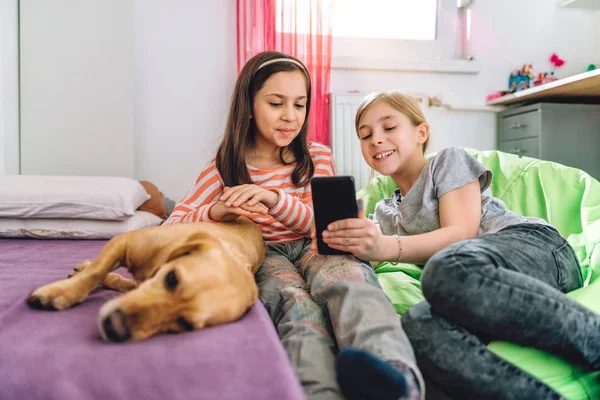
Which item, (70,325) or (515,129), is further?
(515,129)

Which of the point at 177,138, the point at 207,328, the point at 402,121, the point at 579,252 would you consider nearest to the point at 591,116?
the point at 579,252

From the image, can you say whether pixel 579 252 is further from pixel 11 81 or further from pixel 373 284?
pixel 11 81

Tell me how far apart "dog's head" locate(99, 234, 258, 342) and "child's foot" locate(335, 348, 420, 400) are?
19 centimetres

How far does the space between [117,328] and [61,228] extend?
1364 millimetres

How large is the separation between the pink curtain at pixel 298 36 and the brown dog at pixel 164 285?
1893 millimetres

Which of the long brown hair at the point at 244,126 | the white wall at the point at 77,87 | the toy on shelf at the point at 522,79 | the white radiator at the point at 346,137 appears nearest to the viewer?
the long brown hair at the point at 244,126

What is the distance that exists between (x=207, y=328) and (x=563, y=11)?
3331 mm

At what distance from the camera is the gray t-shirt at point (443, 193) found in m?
1.20

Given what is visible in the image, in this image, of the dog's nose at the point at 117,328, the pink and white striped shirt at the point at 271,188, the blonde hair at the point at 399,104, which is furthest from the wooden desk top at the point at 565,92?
the dog's nose at the point at 117,328

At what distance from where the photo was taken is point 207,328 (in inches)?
26.9

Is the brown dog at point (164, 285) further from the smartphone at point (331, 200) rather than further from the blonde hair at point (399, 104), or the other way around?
the blonde hair at point (399, 104)

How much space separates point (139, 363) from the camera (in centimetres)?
57

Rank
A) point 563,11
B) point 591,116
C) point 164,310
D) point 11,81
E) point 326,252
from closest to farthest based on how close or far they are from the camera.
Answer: point 164,310
point 326,252
point 11,81
point 591,116
point 563,11

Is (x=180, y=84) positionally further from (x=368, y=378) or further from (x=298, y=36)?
(x=368, y=378)
